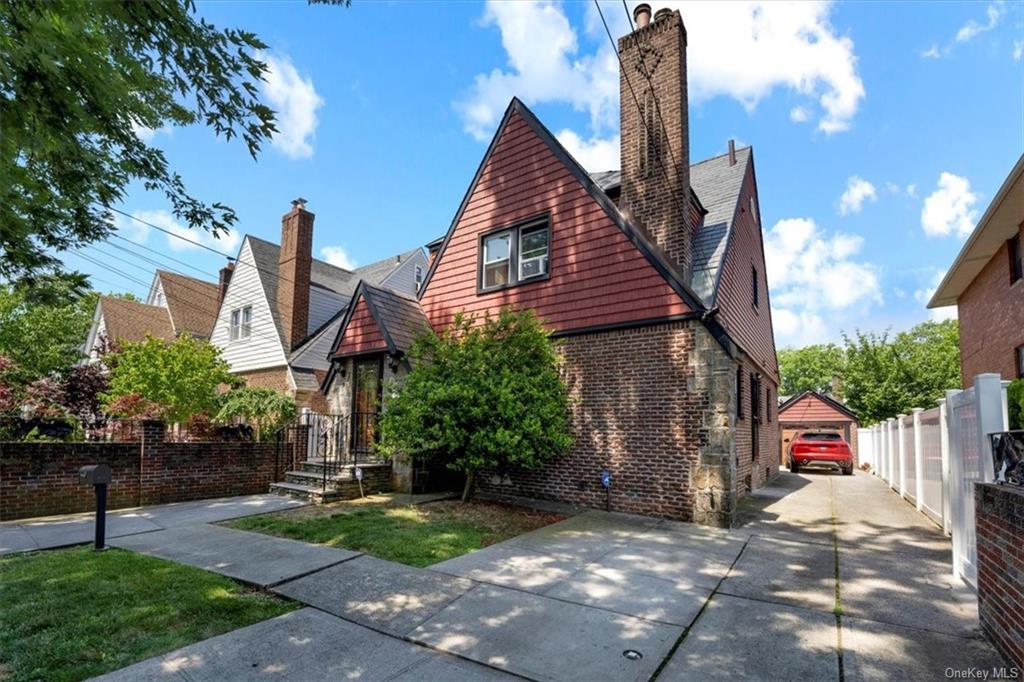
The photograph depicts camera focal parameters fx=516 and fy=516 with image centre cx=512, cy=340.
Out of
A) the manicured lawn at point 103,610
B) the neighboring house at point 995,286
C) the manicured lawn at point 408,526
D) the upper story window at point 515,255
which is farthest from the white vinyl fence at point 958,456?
the upper story window at point 515,255

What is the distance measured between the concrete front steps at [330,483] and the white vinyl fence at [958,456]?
923 cm

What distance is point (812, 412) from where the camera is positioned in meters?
28.5

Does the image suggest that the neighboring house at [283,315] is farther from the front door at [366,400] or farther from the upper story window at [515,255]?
the upper story window at [515,255]

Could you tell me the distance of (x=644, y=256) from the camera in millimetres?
9367

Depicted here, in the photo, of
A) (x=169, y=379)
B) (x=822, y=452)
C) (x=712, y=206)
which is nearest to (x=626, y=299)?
(x=712, y=206)

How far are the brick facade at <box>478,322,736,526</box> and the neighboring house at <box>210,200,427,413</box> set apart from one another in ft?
36.8

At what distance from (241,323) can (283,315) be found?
9.18 feet

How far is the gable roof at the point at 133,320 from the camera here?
79.6 ft

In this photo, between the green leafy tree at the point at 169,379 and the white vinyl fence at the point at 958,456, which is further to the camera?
the green leafy tree at the point at 169,379

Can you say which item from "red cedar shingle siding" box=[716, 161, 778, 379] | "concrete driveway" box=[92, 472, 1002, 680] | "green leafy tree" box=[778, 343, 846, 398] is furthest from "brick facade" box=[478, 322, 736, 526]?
"green leafy tree" box=[778, 343, 846, 398]

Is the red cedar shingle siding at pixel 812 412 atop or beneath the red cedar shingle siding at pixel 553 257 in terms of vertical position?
beneath

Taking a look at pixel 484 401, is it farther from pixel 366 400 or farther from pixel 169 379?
pixel 169 379

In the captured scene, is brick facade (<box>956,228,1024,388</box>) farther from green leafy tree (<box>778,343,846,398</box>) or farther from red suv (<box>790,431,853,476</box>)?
green leafy tree (<box>778,343,846,398</box>)

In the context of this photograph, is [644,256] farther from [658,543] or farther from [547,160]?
[658,543]
